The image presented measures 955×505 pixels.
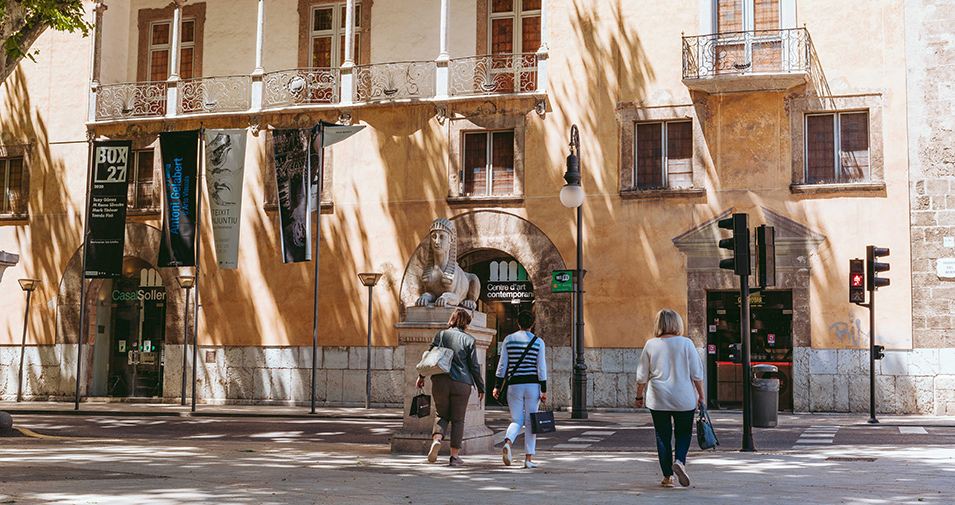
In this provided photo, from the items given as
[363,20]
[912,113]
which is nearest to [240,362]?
[363,20]

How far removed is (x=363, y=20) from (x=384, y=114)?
2.87 m

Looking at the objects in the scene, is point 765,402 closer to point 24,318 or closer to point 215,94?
point 215,94

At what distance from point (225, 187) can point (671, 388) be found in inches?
685

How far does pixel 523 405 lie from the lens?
35.0 feet

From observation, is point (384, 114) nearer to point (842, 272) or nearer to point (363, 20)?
point (363, 20)

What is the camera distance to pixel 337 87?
81.6 feet

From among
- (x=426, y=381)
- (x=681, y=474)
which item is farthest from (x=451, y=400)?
(x=681, y=474)

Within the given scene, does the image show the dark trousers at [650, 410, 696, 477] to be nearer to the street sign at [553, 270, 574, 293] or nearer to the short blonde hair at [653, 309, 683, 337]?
the short blonde hair at [653, 309, 683, 337]

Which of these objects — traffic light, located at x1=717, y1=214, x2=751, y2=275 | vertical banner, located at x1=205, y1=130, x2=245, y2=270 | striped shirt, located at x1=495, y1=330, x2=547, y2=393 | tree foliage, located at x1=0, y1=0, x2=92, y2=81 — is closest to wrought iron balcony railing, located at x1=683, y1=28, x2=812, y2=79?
traffic light, located at x1=717, y1=214, x2=751, y2=275

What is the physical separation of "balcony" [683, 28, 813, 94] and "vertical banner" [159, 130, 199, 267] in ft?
38.7

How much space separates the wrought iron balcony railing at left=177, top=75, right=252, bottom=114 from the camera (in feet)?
84.2

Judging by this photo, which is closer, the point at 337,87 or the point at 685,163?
the point at 685,163

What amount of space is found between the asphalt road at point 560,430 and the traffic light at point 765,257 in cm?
221

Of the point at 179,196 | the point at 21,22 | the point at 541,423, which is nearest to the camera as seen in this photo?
the point at 541,423
